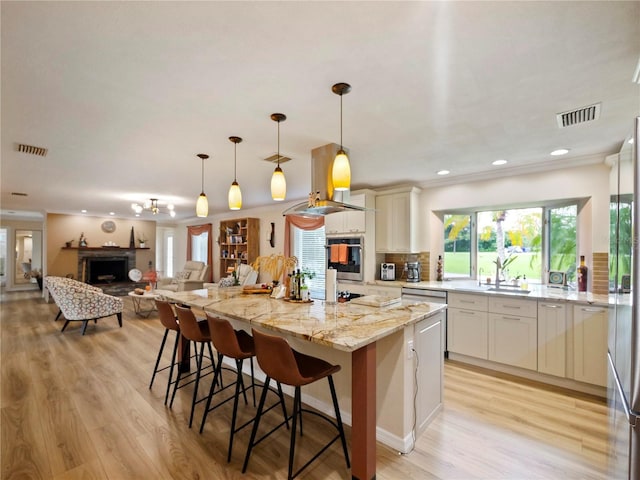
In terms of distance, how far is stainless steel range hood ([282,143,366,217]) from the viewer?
273 cm

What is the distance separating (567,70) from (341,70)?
4.19 ft

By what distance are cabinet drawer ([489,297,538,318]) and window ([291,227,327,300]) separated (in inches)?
121

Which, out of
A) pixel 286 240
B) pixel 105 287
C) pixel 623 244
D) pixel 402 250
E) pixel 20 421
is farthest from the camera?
pixel 105 287

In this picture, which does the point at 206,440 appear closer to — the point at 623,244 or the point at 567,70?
the point at 623,244

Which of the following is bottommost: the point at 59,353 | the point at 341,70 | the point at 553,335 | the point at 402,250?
the point at 59,353

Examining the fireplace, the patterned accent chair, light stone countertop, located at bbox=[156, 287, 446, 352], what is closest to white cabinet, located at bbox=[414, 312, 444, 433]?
light stone countertop, located at bbox=[156, 287, 446, 352]

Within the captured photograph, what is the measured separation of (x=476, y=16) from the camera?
1.29 meters

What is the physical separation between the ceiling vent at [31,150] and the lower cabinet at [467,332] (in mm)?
4846

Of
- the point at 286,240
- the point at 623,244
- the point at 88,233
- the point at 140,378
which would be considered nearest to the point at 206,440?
the point at 140,378

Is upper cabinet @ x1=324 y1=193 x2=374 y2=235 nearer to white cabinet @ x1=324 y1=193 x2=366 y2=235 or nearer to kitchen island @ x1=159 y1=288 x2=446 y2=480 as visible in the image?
white cabinet @ x1=324 y1=193 x2=366 y2=235

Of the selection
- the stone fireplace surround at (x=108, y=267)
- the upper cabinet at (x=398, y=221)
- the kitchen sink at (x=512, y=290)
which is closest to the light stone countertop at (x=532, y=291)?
the kitchen sink at (x=512, y=290)

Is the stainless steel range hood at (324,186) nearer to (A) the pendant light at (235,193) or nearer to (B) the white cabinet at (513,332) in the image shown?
(A) the pendant light at (235,193)

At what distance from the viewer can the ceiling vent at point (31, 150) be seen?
2.89m

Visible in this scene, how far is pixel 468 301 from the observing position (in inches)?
140
